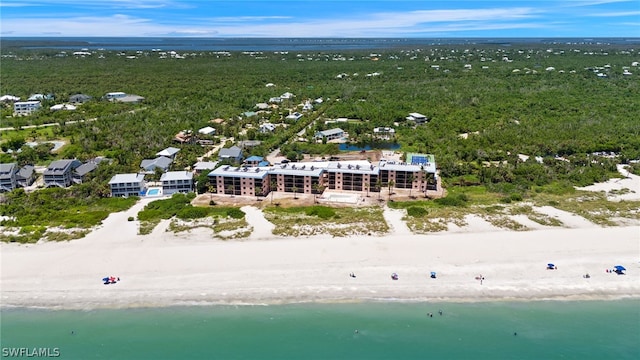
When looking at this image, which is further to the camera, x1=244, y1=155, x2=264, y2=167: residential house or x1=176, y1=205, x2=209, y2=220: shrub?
x1=244, y1=155, x2=264, y2=167: residential house

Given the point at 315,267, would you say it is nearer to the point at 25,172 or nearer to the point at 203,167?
the point at 203,167

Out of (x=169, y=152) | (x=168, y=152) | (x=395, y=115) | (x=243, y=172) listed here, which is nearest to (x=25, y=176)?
(x=168, y=152)

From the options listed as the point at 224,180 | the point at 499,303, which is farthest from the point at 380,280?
the point at 224,180

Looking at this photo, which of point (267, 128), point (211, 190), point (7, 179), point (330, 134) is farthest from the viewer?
point (267, 128)

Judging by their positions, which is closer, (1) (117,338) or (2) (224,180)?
(1) (117,338)

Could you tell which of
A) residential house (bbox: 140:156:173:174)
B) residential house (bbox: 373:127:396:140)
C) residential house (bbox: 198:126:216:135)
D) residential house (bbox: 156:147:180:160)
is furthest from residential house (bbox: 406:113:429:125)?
residential house (bbox: 140:156:173:174)

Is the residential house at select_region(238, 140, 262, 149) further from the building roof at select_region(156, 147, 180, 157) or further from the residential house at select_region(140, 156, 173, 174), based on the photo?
the residential house at select_region(140, 156, 173, 174)

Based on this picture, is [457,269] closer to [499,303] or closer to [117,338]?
[499,303]
